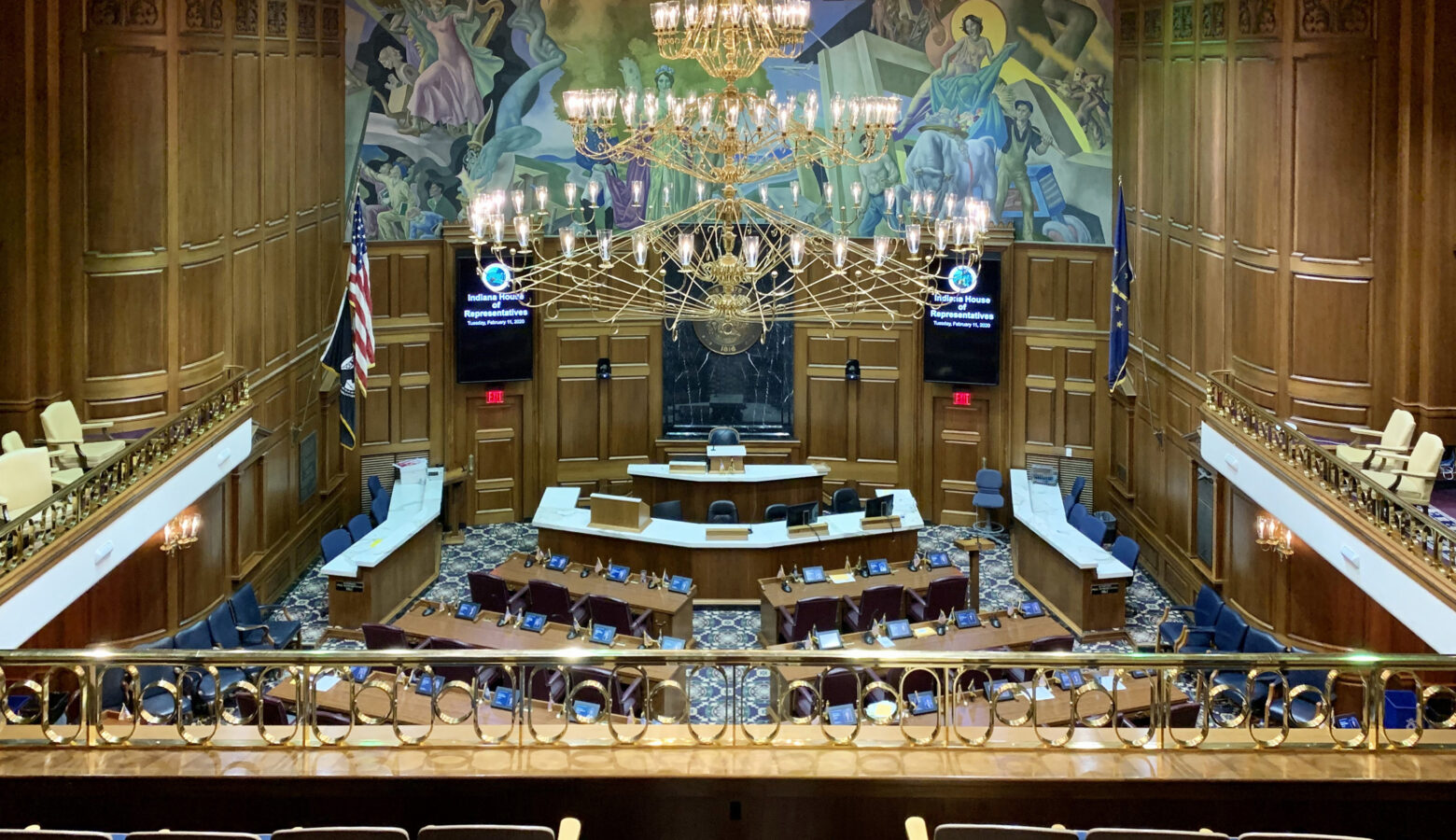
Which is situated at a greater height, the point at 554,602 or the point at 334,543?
the point at 334,543

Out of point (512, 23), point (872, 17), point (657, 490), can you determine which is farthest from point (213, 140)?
point (872, 17)

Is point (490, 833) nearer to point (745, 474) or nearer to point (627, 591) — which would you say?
point (627, 591)

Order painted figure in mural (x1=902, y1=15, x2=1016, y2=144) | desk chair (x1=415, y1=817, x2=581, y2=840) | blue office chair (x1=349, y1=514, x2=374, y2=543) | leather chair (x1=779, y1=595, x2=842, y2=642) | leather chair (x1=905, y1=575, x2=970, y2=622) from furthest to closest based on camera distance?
painted figure in mural (x1=902, y1=15, x2=1016, y2=144) → blue office chair (x1=349, y1=514, x2=374, y2=543) → leather chair (x1=905, y1=575, x2=970, y2=622) → leather chair (x1=779, y1=595, x2=842, y2=642) → desk chair (x1=415, y1=817, x2=581, y2=840)

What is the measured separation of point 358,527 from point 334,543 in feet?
1.80

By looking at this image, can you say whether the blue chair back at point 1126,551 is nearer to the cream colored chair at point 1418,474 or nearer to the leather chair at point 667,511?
the cream colored chair at point 1418,474

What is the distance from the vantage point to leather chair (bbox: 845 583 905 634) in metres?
13.5

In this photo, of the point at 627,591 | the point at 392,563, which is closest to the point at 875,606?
the point at 627,591

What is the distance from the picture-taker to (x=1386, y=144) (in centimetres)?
1258

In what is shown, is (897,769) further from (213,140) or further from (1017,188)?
(1017,188)

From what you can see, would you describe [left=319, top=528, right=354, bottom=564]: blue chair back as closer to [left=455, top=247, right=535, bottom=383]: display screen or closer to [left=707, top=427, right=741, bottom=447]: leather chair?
[left=455, top=247, right=535, bottom=383]: display screen

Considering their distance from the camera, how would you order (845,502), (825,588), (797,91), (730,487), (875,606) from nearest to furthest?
1. (875,606)
2. (825,588)
3. (845,502)
4. (730,487)
5. (797,91)

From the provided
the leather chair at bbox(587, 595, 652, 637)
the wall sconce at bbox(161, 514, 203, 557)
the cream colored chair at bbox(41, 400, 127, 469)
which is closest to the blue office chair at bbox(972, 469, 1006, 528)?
the leather chair at bbox(587, 595, 652, 637)

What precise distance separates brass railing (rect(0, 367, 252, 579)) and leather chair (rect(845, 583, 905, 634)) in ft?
19.6

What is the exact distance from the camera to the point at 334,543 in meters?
15.0
